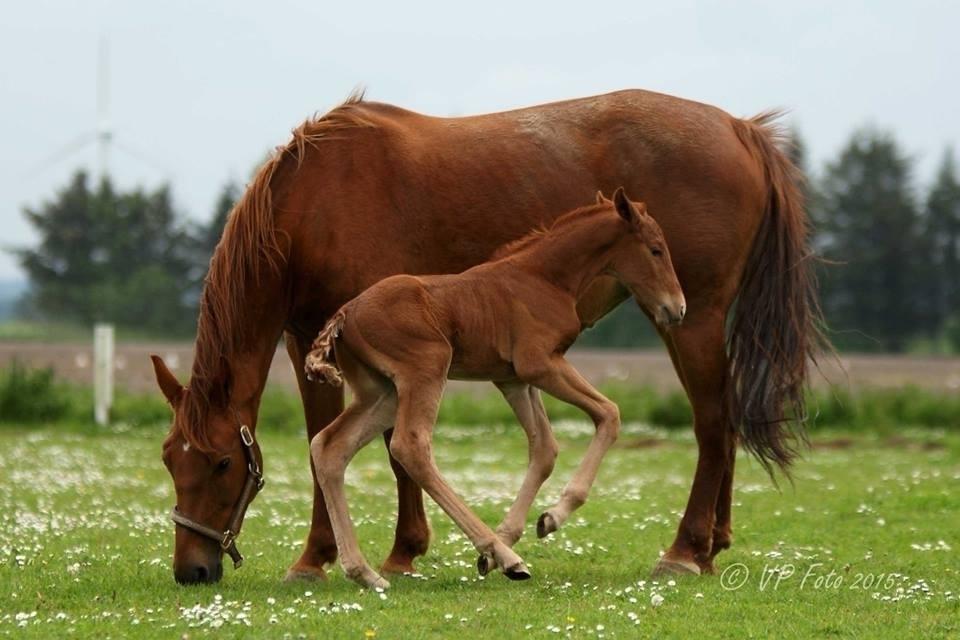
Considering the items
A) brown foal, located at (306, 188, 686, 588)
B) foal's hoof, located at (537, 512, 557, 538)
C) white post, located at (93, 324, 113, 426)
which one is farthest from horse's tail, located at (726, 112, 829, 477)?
white post, located at (93, 324, 113, 426)

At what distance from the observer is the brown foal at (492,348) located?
290 inches

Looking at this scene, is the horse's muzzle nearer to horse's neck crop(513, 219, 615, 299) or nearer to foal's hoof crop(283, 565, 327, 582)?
foal's hoof crop(283, 565, 327, 582)

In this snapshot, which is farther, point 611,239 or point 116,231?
point 116,231

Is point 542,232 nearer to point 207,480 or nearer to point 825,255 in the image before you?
point 207,480

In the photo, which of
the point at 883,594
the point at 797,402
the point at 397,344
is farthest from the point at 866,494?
the point at 397,344

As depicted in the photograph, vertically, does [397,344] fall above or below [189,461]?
above

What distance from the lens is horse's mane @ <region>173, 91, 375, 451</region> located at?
25.2ft

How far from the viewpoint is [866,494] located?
1254cm

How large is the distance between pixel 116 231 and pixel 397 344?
4169cm

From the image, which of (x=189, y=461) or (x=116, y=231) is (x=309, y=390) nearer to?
(x=189, y=461)

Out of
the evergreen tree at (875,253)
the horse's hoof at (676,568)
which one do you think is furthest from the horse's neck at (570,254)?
the evergreen tree at (875,253)

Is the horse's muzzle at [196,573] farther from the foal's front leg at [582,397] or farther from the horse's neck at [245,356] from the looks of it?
the foal's front leg at [582,397]

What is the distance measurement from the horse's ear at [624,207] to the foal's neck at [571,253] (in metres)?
0.08

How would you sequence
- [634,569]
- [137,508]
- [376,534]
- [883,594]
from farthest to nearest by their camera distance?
[137,508]
[376,534]
[634,569]
[883,594]
